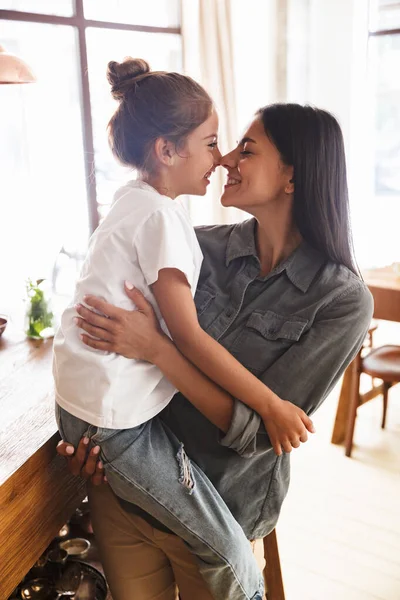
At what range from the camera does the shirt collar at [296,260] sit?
4.49 ft

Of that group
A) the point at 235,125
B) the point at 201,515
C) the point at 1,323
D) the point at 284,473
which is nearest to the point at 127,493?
the point at 201,515

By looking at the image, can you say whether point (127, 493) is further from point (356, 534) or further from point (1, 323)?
point (356, 534)

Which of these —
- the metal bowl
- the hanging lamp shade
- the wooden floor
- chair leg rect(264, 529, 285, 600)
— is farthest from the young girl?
the wooden floor

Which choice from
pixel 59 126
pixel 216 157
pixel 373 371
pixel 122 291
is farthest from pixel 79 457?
pixel 59 126

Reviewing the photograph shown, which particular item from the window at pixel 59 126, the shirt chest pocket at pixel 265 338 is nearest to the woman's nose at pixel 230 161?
the shirt chest pocket at pixel 265 338

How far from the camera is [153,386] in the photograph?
1224 millimetres

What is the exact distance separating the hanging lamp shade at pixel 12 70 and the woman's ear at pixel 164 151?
787 millimetres

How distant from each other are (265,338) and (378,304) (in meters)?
1.66

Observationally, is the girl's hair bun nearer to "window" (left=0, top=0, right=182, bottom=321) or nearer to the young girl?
the young girl

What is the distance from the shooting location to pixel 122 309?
1.20 metres

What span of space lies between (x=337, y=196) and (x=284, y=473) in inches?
24.8

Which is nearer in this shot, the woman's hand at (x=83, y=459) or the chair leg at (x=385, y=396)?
the woman's hand at (x=83, y=459)

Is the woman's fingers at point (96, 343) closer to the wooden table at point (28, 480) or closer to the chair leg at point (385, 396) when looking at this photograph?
the wooden table at point (28, 480)

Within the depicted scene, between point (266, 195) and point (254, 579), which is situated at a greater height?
point (266, 195)
